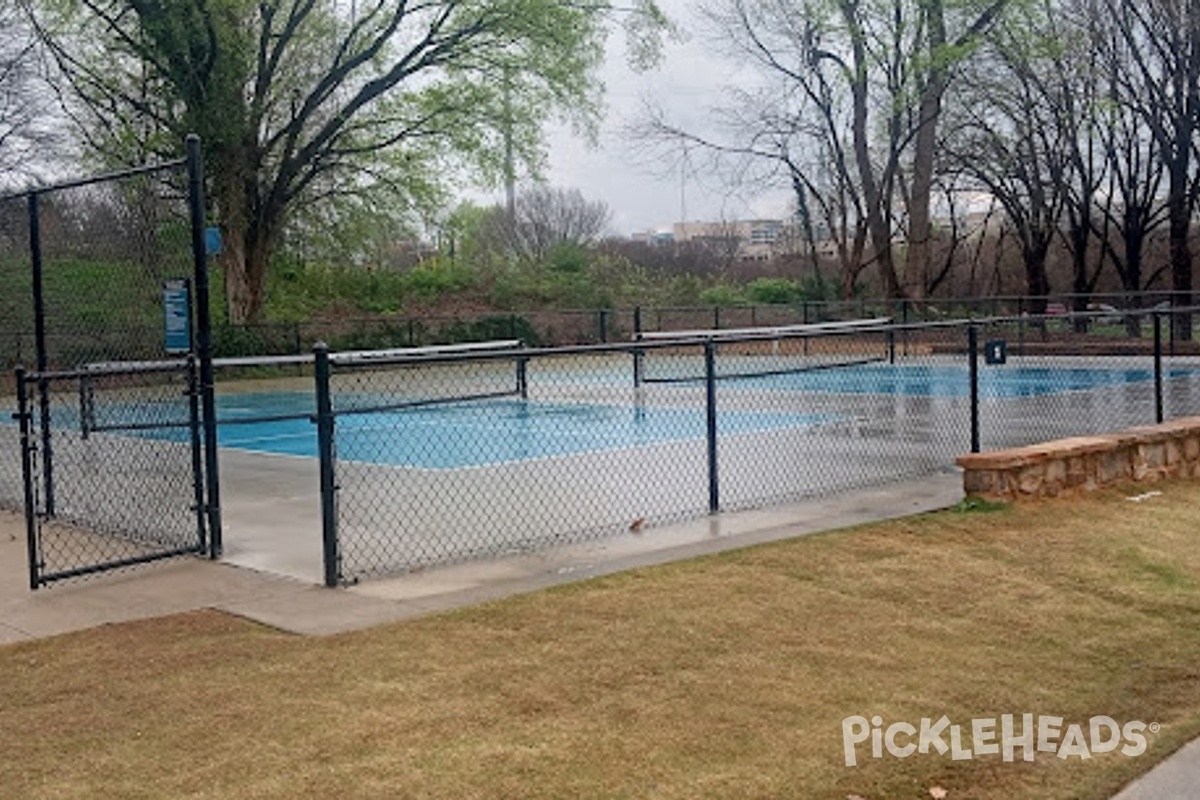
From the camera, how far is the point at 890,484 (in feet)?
34.5

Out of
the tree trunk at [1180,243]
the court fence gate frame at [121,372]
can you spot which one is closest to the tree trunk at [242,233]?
the court fence gate frame at [121,372]

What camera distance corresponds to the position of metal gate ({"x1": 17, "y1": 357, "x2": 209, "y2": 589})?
828 cm

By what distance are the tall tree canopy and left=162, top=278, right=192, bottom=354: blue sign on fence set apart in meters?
23.9

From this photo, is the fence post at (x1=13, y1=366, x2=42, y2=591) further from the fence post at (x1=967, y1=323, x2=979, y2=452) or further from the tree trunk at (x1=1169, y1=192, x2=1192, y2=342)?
the tree trunk at (x1=1169, y1=192, x2=1192, y2=342)

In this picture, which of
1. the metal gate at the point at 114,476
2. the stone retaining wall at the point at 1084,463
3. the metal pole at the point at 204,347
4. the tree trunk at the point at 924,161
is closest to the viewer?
the metal gate at the point at 114,476

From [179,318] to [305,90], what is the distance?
27317 millimetres

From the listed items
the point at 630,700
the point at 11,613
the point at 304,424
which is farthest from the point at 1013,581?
the point at 304,424

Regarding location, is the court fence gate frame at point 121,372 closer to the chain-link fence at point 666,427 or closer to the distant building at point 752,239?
the chain-link fence at point 666,427

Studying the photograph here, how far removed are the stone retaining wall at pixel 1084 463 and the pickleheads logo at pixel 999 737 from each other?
4300mm

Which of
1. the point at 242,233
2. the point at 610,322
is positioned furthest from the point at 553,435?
the point at 610,322

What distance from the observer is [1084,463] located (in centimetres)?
990

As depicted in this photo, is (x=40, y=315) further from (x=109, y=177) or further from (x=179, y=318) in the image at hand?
(x=179, y=318)

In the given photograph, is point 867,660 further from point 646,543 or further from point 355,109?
point 355,109

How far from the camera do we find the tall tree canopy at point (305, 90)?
31719mm
